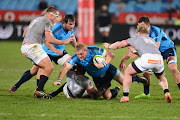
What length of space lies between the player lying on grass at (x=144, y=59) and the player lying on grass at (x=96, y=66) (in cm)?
41

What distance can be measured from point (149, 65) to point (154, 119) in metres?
1.45

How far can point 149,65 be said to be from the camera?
6.92m

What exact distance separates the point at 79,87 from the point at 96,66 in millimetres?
630

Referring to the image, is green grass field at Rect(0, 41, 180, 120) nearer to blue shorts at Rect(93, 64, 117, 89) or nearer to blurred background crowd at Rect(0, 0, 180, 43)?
blue shorts at Rect(93, 64, 117, 89)

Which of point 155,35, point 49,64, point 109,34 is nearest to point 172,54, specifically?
point 155,35

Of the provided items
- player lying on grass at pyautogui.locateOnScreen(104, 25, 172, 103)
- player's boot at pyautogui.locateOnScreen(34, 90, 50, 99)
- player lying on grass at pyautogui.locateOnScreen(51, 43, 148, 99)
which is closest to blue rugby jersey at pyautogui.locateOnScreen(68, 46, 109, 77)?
player lying on grass at pyautogui.locateOnScreen(51, 43, 148, 99)

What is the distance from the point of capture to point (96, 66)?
7.27 metres

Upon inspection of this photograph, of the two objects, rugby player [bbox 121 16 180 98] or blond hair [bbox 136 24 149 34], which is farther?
rugby player [bbox 121 16 180 98]

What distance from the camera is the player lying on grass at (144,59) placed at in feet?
22.8

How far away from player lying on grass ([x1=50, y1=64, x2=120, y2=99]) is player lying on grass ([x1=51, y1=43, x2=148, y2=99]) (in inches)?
6.1

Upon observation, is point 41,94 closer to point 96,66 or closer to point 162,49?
point 96,66

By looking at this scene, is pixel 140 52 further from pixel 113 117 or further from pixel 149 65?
pixel 113 117

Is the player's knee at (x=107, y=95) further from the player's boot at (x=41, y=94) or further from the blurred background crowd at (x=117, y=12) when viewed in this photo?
the blurred background crowd at (x=117, y=12)

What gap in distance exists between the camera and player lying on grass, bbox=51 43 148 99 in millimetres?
7258
